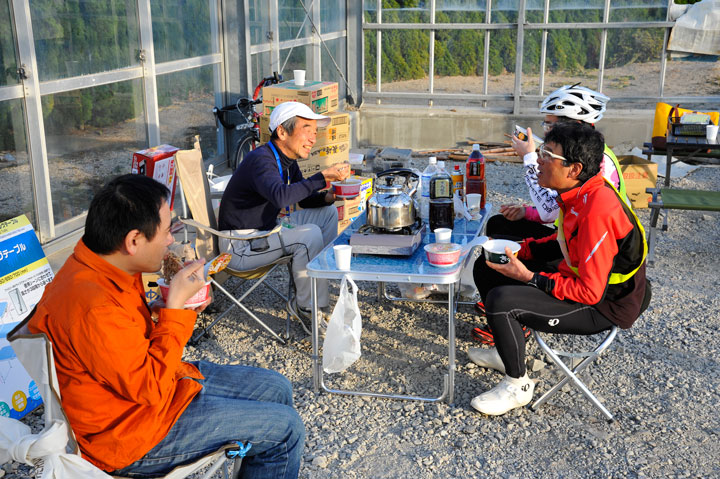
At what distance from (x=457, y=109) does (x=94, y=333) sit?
9.69 metres

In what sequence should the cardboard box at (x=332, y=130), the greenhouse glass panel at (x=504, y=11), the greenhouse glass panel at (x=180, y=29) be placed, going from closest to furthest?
the greenhouse glass panel at (x=180, y=29)
the cardboard box at (x=332, y=130)
the greenhouse glass panel at (x=504, y=11)

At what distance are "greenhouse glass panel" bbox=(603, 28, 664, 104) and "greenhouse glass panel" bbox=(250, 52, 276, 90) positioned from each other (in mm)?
5059

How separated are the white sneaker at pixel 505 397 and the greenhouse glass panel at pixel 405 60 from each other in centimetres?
829

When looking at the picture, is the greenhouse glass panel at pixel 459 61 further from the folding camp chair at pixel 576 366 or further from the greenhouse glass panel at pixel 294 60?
the folding camp chair at pixel 576 366

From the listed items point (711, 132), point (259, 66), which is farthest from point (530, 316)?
point (259, 66)

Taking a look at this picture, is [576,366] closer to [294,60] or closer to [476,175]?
[476,175]

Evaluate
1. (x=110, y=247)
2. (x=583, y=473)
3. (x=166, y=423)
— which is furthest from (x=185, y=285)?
(x=583, y=473)

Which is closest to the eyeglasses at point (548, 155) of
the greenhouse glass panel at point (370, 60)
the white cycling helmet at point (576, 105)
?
the white cycling helmet at point (576, 105)

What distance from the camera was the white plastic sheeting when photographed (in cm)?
1020

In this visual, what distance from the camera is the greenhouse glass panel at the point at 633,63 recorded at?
1059 centimetres

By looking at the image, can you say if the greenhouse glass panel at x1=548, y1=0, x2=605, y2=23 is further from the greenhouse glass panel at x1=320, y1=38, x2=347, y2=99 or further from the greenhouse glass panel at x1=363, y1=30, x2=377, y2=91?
the greenhouse glass panel at x1=320, y1=38, x2=347, y2=99

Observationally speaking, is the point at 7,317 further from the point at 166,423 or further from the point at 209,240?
the point at 166,423

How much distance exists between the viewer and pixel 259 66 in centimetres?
873

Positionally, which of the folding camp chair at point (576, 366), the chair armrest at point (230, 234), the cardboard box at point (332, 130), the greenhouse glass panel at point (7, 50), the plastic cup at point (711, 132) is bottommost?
the folding camp chair at point (576, 366)
